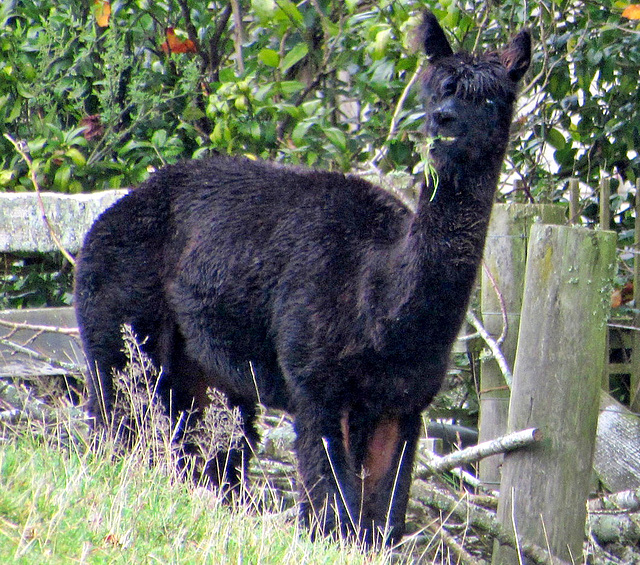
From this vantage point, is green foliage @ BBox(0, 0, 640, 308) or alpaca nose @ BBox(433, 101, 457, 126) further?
green foliage @ BBox(0, 0, 640, 308)

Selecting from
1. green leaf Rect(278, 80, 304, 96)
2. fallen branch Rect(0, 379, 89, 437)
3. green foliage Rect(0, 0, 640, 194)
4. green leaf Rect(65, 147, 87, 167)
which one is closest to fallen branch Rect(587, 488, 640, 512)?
green foliage Rect(0, 0, 640, 194)

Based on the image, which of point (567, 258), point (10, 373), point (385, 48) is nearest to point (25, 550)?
point (567, 258)

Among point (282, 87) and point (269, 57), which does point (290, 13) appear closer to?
point (269, 57)

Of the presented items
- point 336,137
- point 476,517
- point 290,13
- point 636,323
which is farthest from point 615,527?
point 290,13

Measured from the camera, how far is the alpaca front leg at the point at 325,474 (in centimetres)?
408

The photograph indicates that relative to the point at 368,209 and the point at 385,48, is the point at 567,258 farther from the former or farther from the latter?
the point at 385,48

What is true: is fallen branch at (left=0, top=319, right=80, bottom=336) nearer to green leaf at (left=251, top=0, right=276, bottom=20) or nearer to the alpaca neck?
green leaf at (left=251, top=0, right=276, bottom=20)

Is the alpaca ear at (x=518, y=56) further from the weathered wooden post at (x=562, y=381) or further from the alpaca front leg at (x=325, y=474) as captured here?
the alpaca front leg at (x=325, y=474)

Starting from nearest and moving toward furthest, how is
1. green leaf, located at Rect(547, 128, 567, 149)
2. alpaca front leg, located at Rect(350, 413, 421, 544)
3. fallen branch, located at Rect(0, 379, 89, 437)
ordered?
alpaca front leg, located at Rect(350, 413, 421, 544) < fallen branch, located at Rect(0, 379, 89, 437) < green leaf, located at Rect(547, 128, 567, 149)

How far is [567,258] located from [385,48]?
2.17m

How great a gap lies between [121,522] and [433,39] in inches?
93.3

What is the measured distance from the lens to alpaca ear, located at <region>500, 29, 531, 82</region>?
161 inches

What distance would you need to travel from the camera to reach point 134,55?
24.5ft

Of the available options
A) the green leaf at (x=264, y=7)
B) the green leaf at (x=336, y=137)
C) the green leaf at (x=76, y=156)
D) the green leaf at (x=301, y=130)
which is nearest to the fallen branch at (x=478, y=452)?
the green leaf at (x=336, y=137)
